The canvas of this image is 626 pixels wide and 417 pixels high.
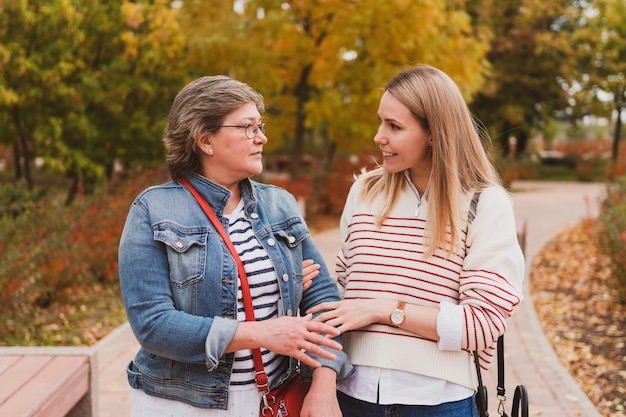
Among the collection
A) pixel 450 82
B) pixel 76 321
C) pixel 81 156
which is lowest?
pixel 76 321

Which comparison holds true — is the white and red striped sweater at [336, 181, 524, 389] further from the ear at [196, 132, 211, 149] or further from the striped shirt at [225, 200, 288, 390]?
the ear at [196, 132, 211, 149]

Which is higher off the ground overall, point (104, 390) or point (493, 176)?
point (493, 176)

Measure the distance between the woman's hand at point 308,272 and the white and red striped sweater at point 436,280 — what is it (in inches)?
4.7

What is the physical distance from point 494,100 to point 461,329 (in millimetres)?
31553

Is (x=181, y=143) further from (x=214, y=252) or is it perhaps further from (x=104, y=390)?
(x=104, y=390)

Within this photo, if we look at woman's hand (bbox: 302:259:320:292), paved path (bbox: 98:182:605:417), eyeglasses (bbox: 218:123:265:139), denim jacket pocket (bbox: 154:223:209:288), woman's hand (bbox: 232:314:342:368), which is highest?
eyeglasses (bbox: 218:123:265:139)

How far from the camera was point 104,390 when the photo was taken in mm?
4715

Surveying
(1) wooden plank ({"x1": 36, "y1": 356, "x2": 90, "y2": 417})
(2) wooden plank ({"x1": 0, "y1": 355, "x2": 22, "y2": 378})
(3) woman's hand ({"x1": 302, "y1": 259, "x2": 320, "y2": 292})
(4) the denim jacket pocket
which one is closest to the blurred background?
(2) wooden plank ({"x1": 0, "y1": 355, "x2": 22, "y2": 378})

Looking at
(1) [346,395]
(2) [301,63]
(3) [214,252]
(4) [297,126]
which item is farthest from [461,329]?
(4) [297,126]

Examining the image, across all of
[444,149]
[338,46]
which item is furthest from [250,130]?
[338,46]

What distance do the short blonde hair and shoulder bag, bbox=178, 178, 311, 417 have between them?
0.26ft

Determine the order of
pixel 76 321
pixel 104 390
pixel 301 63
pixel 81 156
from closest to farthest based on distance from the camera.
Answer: pixel 104 390 → pixel 76 321 → pixel 81 156 → pixel 301 63

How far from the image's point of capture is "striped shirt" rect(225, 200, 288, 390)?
2088mm

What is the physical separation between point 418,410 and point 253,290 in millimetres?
644
